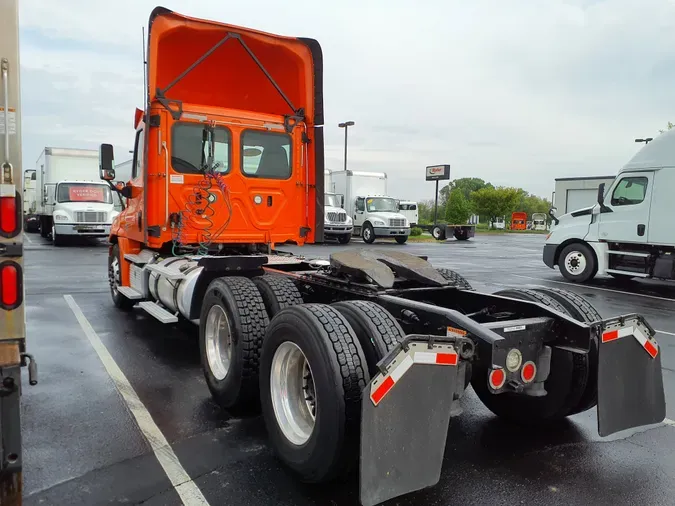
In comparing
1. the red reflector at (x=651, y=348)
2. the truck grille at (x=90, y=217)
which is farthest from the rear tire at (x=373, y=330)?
the truck grille at (x=90, y=217)

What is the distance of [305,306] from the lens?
339 cm

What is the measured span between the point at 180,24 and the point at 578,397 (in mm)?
5628

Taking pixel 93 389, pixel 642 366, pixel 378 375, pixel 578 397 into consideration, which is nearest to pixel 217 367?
pixel 93 389

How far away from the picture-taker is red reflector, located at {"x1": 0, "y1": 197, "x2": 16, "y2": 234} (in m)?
2.71

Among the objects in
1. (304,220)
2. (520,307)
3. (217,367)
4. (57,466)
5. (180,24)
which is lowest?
(57,466)

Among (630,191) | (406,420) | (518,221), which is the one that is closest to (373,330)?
(406,420)

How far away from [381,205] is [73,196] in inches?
599

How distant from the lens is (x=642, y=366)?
11.0 feet

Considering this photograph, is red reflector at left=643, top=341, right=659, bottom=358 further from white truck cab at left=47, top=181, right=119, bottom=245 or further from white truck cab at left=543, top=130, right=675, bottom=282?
white truck cab at left=47, top=181, right=119, bottom=245

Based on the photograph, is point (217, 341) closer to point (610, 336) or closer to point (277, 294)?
point (277, 294)

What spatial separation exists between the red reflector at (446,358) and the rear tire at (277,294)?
1.87 m

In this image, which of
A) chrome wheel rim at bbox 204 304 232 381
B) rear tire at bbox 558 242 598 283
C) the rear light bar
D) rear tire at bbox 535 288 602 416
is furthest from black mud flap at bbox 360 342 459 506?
rear tire at bbox 558 242 598 283

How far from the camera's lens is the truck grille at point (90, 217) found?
20.4 meters

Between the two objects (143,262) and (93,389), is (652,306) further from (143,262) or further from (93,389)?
(93,389)
